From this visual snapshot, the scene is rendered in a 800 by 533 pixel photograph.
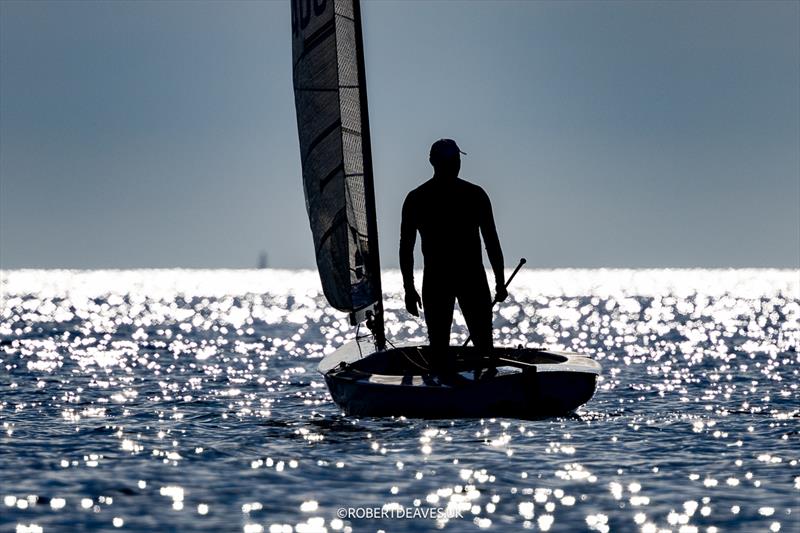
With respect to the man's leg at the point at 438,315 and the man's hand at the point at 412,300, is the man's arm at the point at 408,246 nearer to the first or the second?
the man's hand at the point at 412,300

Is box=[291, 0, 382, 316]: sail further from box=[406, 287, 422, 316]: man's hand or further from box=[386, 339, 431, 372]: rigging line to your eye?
box=[406, 287, 422, 316]: man's hand

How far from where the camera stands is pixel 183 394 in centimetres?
2052

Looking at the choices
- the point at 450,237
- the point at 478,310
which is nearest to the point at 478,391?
the point at 478,310

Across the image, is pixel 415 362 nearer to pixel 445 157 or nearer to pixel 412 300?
pixel 412 300

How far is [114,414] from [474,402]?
19.3 ft

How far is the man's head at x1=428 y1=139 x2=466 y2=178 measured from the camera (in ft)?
47.7

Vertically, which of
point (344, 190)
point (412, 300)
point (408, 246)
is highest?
point (344, 190)

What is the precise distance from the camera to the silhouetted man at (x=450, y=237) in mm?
14648

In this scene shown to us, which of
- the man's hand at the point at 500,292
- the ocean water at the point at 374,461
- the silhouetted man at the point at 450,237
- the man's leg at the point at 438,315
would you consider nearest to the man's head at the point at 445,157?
the silhouetted man at the point at 450,237

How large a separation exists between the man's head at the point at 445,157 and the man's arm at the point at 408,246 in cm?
56

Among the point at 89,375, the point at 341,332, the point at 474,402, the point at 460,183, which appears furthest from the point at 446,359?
the point at 341,332

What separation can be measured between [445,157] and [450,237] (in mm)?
1020

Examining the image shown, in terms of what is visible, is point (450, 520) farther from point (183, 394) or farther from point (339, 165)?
point (183, 394)

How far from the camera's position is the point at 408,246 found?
49.3ft
